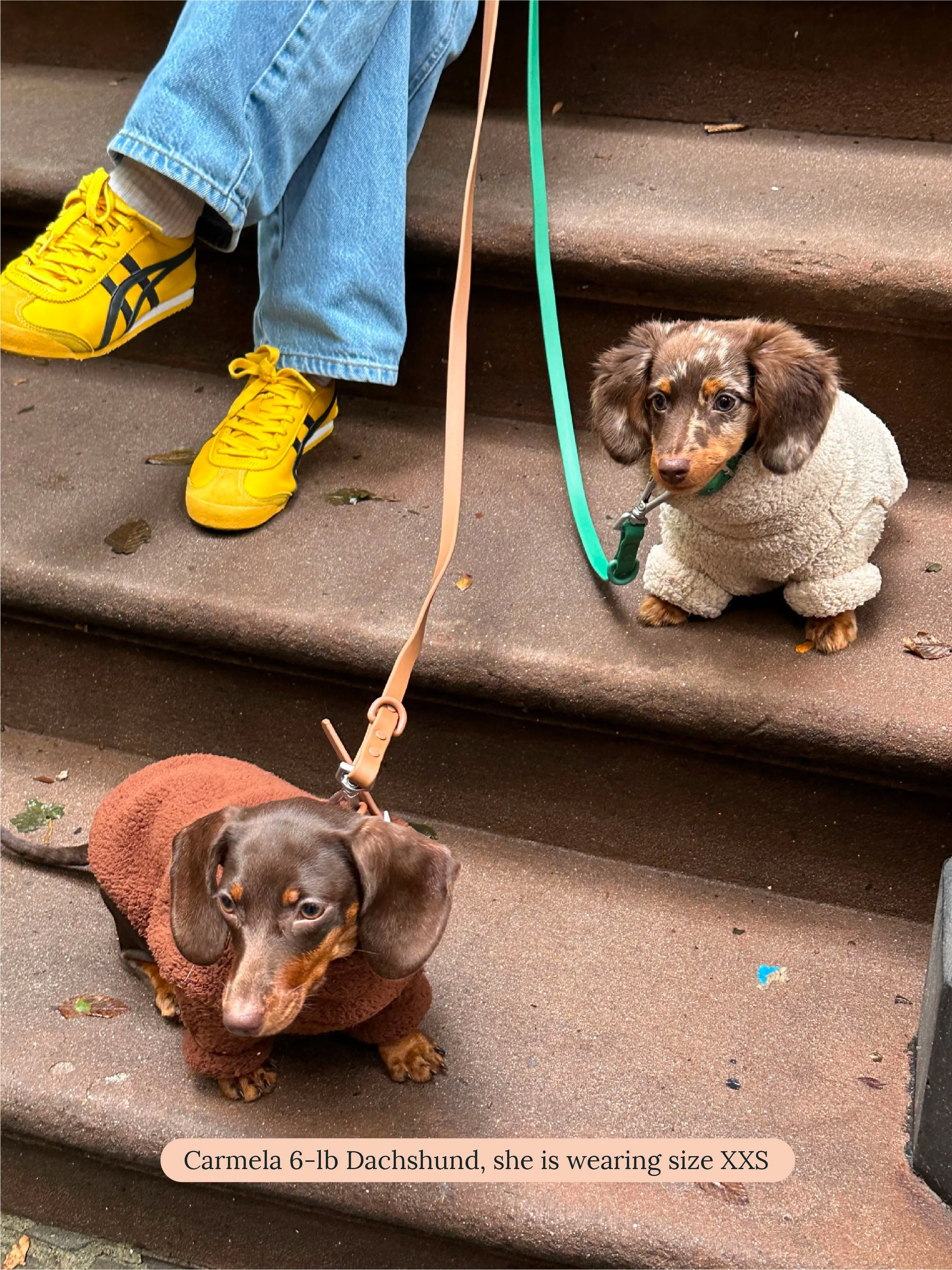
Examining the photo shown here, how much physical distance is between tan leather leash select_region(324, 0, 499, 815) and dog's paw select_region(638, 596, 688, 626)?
0.28 meters

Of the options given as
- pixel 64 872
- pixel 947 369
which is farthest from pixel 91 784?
pixel 947 369

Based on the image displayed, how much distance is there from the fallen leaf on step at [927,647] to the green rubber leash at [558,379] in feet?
1.15

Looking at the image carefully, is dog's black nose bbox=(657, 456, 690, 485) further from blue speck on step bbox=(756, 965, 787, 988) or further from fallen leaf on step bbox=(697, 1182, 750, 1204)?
fallen leaf on step bbox=(697, 1182, 750, 1204)

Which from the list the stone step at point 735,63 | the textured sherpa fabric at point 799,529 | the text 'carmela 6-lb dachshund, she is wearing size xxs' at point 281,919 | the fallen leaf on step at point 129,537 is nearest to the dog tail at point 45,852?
the text 'carmela 6-lb dachshund, she is wearing size xxs' at point 281,919

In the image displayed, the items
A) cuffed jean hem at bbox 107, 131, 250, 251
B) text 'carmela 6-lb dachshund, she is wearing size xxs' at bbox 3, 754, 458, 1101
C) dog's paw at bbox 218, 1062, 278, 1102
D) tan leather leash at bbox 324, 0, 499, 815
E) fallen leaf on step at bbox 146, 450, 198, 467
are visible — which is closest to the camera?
text 'carmela 6-lb dachshund, she is wearing size xxs' at bbox 3, 754, 458, 1101

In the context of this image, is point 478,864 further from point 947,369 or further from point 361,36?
point 361,36

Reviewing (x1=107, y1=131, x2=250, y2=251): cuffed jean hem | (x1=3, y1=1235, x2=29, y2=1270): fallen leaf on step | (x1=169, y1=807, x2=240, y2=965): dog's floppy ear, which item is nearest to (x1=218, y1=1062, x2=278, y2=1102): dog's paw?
(x1=169, y1=807, x2=240, y2=965): dog's floppy ear

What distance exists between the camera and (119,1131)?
119 centimetres

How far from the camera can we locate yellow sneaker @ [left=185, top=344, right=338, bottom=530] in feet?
5.35

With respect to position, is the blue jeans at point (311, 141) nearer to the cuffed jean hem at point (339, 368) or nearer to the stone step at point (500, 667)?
the cuffed jean hem at point (339, 368)

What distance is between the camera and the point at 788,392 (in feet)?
3.96

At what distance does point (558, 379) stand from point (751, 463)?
0.49 meters

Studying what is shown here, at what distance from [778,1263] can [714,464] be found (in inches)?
31.3

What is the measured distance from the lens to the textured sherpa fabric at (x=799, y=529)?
1.30m
